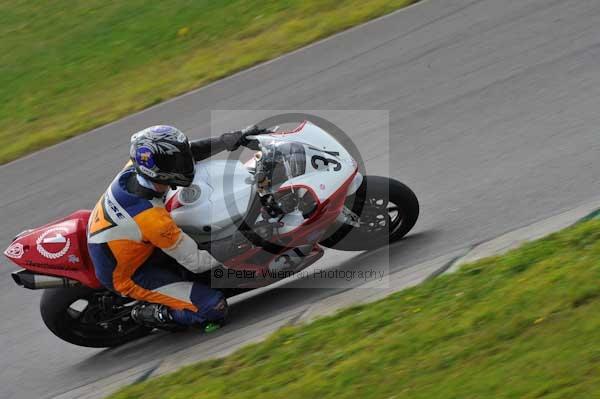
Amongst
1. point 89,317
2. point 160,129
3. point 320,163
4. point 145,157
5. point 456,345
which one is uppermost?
point 160,129

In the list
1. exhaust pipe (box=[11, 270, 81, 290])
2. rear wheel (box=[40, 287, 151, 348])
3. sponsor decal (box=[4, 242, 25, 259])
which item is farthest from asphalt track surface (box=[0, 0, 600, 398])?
sponsor decal (box=[4, 242, 25, 259])

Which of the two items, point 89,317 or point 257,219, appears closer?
point 257,219

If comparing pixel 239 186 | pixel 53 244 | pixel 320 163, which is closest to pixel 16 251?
pixel 53 244

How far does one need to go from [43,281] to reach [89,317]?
0.50 meters

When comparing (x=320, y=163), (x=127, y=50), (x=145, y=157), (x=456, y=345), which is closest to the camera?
(x=456, y=345)

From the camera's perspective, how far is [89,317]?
706cm

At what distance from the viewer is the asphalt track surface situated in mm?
7137

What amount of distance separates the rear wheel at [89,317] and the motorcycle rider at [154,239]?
0.89 feet

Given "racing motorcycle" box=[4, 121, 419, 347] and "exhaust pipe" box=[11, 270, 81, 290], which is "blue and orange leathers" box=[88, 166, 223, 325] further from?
"exhaust pipe" box=[11, 270, 81, 290]

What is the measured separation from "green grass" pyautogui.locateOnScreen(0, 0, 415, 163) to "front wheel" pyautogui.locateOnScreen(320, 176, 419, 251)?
202 inches

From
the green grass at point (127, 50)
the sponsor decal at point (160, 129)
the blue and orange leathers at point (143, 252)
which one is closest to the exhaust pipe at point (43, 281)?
the blue and orange leathers at point (143, 252)

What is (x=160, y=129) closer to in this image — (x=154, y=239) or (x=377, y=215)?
(x=154, y=239)

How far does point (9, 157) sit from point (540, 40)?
6.60 metres

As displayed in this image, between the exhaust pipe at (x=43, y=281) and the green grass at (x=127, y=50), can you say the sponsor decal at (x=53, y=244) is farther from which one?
the green grass at (x=127, y=50)
